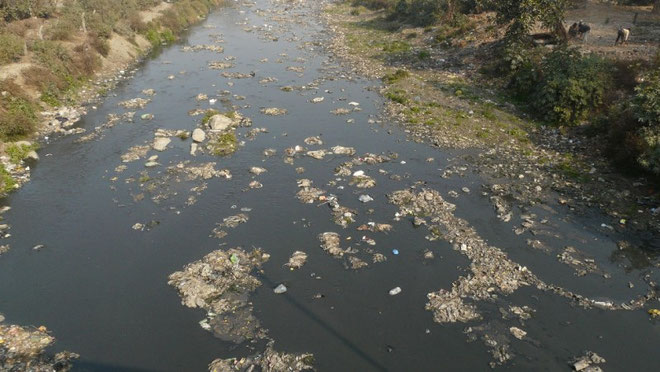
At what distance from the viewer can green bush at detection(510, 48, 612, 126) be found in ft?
53.5

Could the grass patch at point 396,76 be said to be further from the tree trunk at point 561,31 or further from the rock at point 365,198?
the rock at point 365,198

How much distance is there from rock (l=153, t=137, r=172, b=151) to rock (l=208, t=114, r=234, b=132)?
1.83 meters

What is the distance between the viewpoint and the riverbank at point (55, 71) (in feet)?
51.2

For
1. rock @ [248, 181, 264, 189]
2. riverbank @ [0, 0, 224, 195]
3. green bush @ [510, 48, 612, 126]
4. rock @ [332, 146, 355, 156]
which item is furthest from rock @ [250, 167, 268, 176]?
green bush @ [510, 48, 612, 126]

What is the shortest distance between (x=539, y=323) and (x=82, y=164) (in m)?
14.4

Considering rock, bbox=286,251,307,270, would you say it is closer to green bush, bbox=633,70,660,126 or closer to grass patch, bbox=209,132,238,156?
grass patch, bbox=209,132,238,156

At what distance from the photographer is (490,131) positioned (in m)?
16.9

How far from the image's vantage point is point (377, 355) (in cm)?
839

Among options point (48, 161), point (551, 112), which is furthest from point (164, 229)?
point (551, 112)

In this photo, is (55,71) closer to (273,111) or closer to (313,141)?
(273,111)

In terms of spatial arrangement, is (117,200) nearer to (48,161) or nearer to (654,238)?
(48,161)

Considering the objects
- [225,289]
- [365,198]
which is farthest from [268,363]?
[365,198]

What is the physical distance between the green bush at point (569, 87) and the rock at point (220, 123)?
40.3 feet

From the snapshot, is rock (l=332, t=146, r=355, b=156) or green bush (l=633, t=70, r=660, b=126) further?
rock (l=332, t=146, r=355, b=156)
